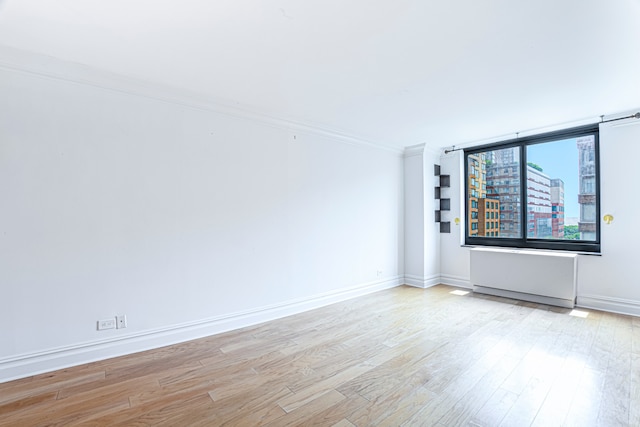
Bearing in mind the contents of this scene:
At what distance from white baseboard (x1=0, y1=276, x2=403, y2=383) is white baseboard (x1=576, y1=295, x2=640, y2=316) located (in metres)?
3.37

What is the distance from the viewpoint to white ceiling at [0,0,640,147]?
1865mm

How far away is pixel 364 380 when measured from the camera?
2291 mm

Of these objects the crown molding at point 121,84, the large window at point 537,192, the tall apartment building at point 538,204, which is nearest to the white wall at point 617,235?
the large window at point 537,192

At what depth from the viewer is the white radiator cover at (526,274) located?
3.94m

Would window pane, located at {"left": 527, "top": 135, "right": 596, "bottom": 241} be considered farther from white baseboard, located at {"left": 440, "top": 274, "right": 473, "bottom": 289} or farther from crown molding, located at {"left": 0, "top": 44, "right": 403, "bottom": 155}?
crown molding, located at {"left": 0, "top": 44, "right": 403, "bottom": 155}

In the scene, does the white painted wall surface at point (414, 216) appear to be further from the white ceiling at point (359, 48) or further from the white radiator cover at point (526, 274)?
the white ceiling at point (359, 48)

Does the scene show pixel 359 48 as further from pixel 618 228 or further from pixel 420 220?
pixel 618 228

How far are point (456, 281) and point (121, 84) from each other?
17.9ft

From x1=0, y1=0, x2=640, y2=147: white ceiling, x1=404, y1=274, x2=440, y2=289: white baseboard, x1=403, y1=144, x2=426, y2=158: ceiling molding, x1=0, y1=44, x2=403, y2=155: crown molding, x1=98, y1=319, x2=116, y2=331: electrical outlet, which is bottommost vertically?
x1=404, y1=274, x2=440, y2=289: white baseboard

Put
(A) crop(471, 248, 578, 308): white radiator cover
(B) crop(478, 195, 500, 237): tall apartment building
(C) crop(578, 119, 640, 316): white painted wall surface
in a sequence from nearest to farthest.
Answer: (C) crop(578, 119, 640, 316): white painted wall surface → (A) crop(471, 248, 578, 308): white radiator cover → (B) crop(478, 195, 500, 237): tall apartment building

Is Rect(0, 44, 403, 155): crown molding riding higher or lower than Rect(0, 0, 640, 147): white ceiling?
lower

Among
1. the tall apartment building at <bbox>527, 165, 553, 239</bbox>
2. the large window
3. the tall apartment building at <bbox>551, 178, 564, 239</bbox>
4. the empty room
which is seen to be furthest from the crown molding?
the tall apartment building at <bbox>551, 178, 564, 239</bbox>

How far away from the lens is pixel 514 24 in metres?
2.00

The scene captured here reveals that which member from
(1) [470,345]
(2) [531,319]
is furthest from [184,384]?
(2) [531,319]
